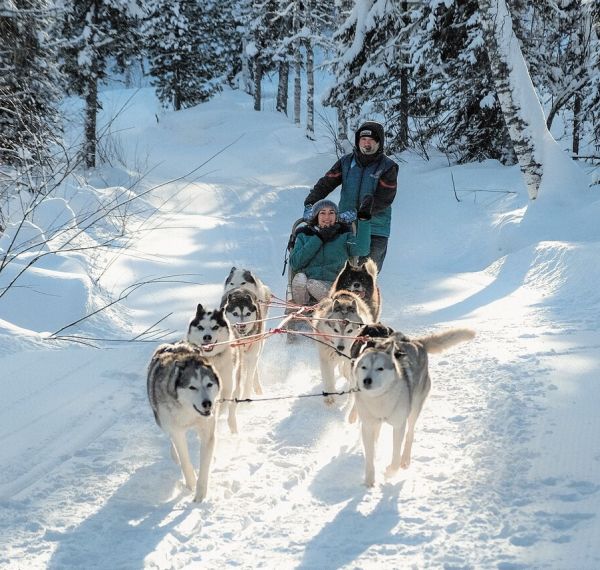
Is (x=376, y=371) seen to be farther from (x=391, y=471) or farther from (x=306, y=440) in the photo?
(x=306, y=440)

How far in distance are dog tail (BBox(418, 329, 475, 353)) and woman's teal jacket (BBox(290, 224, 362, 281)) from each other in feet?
7.88

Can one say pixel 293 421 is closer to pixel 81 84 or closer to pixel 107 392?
pixel 107 392

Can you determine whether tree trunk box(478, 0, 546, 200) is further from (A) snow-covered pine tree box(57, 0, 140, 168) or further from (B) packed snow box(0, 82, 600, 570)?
(A) snow-covered pine tree box(57, 0, 140, 168)

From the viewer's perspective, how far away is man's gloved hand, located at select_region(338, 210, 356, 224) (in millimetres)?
6628

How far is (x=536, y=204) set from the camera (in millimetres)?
9727

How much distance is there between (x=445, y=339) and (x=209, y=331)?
1.53 metres

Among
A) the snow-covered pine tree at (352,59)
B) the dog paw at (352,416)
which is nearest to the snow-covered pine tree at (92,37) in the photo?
the snow-covered pine tree at (352,59)

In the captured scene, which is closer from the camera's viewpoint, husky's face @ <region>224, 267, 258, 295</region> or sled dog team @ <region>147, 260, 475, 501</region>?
Result: sled dog team @ <region>147, 260, 475, 501</region>

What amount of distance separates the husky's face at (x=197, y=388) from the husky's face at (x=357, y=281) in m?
2.37

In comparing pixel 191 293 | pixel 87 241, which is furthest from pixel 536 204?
pixel 87 241

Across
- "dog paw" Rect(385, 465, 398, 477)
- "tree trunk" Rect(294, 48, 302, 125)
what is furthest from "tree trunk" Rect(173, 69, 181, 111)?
"dog paw" Rect(385, 465, 398, 477)

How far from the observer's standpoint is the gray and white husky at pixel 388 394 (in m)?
3.71

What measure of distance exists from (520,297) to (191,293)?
3843 millimetres

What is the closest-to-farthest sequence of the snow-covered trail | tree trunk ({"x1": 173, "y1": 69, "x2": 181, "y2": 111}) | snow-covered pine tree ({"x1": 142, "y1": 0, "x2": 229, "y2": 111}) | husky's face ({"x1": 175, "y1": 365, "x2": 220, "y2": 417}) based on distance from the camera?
the snow-covered trail < husky's face ({"x1": 175, "y1": 365, "x2": 220, "y2": 417}) < snow-covered pine tree ({"x1": 142, "y1": 0, "x2": 229, "y2": 111}) < tree trunk ({"x1": 173, "y1": 69, "x2": 181, "y2": 111})
